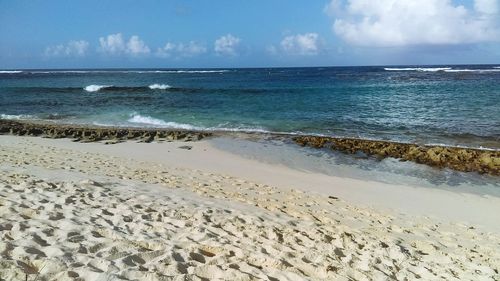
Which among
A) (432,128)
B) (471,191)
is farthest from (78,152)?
(432,128)

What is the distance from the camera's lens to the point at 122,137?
624 inches

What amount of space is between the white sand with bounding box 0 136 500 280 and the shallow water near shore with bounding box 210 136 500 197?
0.85 meters

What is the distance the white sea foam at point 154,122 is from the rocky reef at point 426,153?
6.73 meters

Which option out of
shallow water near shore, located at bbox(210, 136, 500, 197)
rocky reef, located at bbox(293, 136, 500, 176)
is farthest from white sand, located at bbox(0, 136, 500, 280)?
rocky reef, located at bbox(293, 136, 500, 176)

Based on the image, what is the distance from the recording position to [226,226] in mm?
6000

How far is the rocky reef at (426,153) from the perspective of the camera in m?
11.9

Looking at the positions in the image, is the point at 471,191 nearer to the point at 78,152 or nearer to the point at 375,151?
the point at 375,151

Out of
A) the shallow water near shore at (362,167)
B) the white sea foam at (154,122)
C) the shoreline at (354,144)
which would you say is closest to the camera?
the shallow water near shore at (362,167)

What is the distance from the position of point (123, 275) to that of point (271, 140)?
12.3 meters

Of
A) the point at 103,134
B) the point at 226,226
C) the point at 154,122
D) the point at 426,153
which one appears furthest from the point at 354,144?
the point at 154,122

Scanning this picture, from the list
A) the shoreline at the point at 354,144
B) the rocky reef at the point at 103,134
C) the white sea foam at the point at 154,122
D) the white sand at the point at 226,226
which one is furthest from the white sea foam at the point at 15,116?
the white sand at the point at 226,226

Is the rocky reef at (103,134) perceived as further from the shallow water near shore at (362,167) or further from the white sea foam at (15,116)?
the white sea foam at (15,116)

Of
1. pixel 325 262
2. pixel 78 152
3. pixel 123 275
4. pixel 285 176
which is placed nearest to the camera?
pixel 123 275

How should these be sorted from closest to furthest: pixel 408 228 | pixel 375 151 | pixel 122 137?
pixel 408 228
pixel 375 151
pixel 122 137
